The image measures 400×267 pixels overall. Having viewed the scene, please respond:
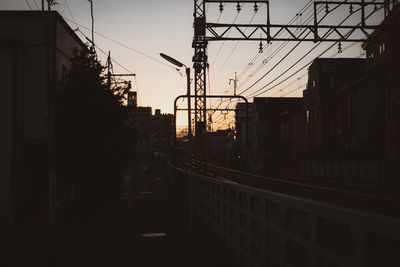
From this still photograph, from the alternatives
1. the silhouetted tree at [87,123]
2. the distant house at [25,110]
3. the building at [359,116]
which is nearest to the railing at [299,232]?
the building at [359,116]

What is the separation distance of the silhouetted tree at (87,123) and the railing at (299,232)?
10.9 meters

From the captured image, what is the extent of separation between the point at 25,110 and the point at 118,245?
11.0 m

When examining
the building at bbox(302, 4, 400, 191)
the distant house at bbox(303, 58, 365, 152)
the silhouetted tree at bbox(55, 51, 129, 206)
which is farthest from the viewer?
the distant house at bbox(303, 58, 365, 152)

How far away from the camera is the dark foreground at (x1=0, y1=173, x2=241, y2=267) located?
34.2 feet

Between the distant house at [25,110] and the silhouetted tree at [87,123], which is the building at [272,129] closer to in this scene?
the silhouetted tree at [87,123]

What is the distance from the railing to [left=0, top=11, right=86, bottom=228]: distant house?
11.9m

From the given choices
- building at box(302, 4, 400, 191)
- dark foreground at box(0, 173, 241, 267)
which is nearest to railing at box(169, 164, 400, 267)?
dark foreground at box(0, 173, 241, 267)

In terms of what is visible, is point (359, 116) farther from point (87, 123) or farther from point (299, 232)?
point (299, 232)

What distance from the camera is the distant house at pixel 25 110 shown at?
19.2 meters

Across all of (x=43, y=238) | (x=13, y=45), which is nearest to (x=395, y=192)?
(x=43, y=238)

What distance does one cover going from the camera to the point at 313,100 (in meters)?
44.7

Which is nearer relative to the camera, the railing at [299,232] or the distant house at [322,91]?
the railing at [299,232]

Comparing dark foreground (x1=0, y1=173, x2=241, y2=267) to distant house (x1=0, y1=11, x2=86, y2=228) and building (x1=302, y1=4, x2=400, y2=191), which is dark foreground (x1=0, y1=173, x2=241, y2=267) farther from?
building (x1=302, y1=4, x2=400, y2=191)

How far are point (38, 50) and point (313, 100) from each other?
30.3 metres
